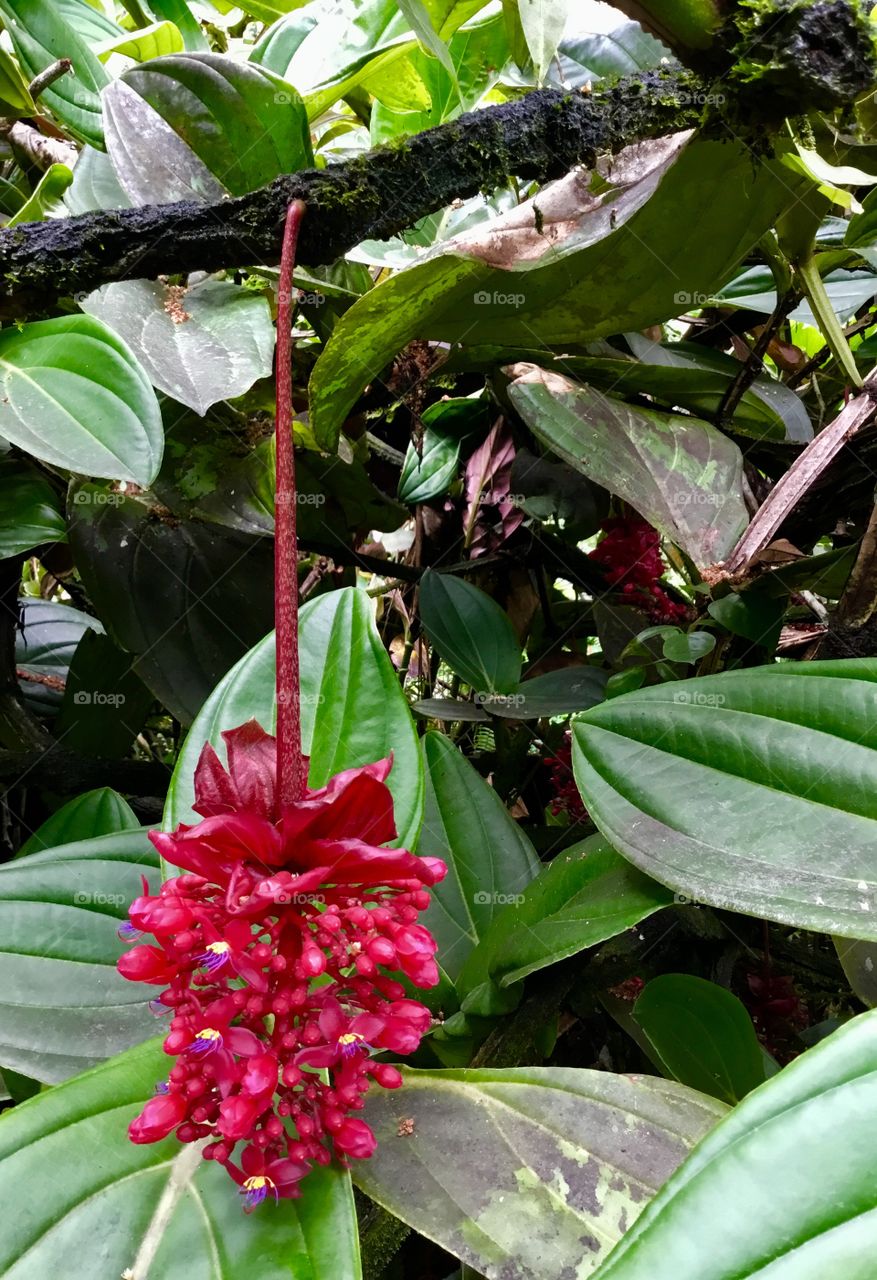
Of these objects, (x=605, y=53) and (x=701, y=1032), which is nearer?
(x=701, y=1032)

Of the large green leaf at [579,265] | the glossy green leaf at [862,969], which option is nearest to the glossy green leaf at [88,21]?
the large green leaf at [579,265]

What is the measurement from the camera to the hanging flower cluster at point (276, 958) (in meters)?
0.35

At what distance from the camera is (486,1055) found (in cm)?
51

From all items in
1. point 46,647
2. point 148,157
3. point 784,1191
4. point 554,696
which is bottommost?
point 46,647

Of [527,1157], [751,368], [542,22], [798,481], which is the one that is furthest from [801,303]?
[527,1157]

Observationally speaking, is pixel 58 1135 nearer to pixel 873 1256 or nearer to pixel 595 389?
pixel 873 1256

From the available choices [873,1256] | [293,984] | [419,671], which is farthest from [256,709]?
[419,671]

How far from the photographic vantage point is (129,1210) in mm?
365

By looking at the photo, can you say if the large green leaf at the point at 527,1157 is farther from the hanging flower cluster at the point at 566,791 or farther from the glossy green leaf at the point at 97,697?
the glossy green leaf at the point at 97,697

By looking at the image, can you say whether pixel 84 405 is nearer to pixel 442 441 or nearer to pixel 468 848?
pixel 468 848

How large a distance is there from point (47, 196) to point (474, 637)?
0.55m

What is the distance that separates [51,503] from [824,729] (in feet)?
2.19

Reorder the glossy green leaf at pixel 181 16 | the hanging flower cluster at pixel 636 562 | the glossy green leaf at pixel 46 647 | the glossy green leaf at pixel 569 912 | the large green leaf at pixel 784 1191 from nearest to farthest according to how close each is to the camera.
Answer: the large green leaf at pixel 784 1191 < the glossy green leaf at pixel 569 912 < the hanging flower cluster at pixel 636 562 < the glossy green leaf at pixel 181 16 < the glossy green leaf at pixel 46 647

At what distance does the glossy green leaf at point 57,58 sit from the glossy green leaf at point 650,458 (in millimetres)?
508
